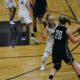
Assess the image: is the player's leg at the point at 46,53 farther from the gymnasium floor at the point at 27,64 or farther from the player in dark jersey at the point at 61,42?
the player in dark jersey at the point at 61,42

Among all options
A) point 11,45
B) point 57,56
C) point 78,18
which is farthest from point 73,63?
point 78,18

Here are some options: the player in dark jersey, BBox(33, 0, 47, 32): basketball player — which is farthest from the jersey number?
BBox(33, 0, 47, 32): basketball player

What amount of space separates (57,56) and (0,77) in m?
1.78

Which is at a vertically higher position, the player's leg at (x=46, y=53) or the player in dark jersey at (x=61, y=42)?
the player in dark jersey at (x=61, y=42)

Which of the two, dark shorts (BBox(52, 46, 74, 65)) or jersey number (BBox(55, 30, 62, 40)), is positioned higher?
jersey number (BBox(55, 30, 62, 40))

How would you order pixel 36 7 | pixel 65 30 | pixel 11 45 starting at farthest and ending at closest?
pixel 36 7, pixel 11 45, pixel 65 30

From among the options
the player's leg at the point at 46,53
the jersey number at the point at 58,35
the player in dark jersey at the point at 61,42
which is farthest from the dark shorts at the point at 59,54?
the player's leg at the point at 46,53

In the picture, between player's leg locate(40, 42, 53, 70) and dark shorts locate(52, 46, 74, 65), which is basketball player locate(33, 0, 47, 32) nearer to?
player's leg locate(40, 42, 53, 70)

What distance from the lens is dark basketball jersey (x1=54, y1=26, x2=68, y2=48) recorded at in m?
7.85

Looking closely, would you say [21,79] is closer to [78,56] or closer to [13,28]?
[78,56]

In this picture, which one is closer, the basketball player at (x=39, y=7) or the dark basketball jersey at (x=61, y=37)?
the dark basketball jersey at (x=61, y=37)

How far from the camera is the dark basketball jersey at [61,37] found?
7.85 m

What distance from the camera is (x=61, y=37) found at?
7875 mm

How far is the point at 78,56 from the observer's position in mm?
10422
